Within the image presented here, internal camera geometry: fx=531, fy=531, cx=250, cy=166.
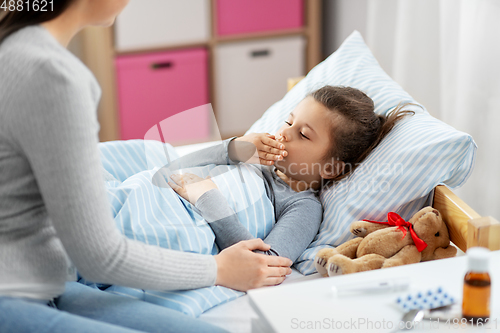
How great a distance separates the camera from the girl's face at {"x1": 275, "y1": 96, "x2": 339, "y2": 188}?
1.35 m

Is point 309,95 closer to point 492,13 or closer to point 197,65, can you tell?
point 492,13

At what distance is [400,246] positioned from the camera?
1071 mm

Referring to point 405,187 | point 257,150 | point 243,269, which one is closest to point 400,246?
point 405,187

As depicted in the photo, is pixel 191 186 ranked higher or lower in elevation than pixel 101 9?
lower

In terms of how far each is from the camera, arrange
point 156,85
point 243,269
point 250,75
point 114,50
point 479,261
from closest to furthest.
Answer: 1. point 479,261
2. point 243,269
3. point 114,50
4. point 156,85
5. point 250,75

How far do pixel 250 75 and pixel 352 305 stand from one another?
6.89 ft

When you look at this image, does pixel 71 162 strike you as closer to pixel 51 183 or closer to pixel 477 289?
pixel 51 183

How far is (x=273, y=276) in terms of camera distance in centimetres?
105

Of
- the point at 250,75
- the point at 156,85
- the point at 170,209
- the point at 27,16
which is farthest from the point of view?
the point at 250,75

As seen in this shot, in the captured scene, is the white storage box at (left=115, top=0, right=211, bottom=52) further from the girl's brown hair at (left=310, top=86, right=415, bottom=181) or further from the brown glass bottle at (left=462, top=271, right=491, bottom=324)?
the brown glass bottle at (left=462, top=271, right=491, bottom=324)

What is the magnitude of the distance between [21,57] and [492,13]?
1286 mm

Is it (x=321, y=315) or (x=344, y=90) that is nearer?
(x=321, y=315)

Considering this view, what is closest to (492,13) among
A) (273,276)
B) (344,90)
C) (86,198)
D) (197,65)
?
(344,90)

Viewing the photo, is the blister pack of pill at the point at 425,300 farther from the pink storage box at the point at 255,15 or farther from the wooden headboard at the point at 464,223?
the pink storage box at the point at 255,15
